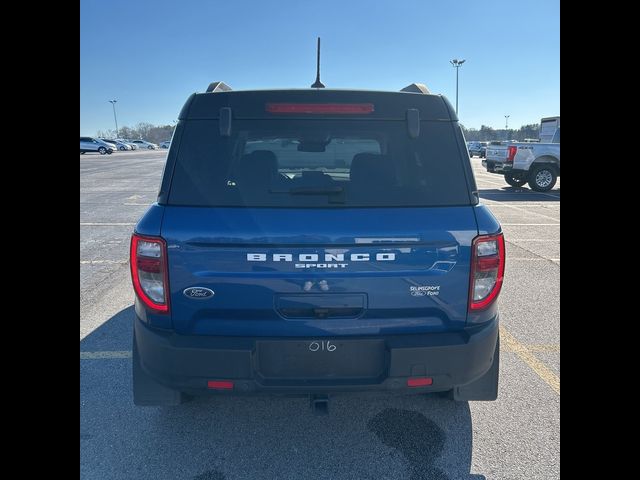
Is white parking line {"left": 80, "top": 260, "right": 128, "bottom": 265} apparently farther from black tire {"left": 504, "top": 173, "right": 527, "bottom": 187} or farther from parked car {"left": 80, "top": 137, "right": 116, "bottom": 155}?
parked car {"left": 80, "top": 137, "right": 116, "bottom": 155}

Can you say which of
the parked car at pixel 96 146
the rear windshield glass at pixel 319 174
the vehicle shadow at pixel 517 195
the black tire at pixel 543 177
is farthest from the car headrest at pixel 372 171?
the parked car at pixel 96 146

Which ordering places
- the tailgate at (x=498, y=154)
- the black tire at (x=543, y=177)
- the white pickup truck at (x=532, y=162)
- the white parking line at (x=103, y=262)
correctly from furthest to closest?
the tailgate at (x=498, y=154), the black tire at (x=543, y=177), the white pickup truck at (x=532, y=162), the white parking line at (x=103, y=262)

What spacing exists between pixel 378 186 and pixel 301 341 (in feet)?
2.87

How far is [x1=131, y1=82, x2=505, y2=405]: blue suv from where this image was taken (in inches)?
79.0

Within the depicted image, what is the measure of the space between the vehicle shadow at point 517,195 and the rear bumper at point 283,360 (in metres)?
12.1

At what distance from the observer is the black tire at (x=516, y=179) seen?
51.8ft

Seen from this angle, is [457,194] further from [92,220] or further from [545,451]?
[92,220]

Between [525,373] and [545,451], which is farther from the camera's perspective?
[525,373]

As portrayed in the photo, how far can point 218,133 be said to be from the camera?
7.32 feet

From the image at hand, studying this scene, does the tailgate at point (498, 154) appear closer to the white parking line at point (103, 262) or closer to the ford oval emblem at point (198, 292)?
the white parking line at point (103, 262)

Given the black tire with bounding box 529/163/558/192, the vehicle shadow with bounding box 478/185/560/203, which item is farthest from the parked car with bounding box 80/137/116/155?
the black tire with bounding box 529/163/558/192

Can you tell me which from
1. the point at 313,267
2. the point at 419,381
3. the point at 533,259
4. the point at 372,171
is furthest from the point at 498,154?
the point at 313,267
